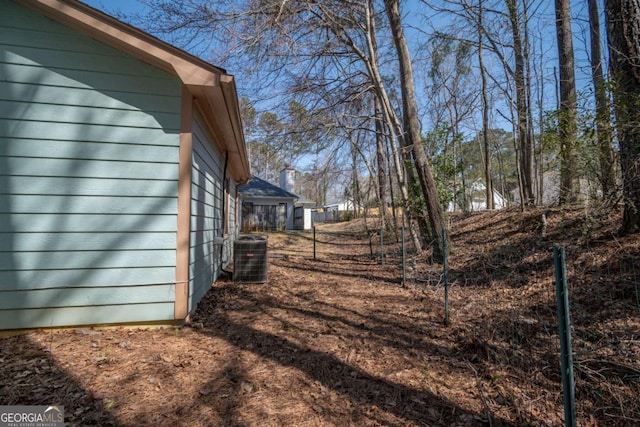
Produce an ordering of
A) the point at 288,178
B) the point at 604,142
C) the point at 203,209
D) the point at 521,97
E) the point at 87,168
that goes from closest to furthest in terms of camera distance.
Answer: the point at 604,142 < the point at 87,168 < the point at 203,209 < the point at 521,97 < the point at 288,178

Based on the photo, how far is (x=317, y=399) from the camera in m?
2.30

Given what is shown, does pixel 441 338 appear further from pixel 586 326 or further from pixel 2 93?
pixel 2 93

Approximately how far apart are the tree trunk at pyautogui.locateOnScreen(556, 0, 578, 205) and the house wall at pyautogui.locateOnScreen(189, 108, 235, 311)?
4.55 meters

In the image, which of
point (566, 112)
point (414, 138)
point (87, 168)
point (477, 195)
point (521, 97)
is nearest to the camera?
point (87, 168)

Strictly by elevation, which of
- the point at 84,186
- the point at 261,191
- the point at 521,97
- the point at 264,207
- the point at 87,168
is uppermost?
the point at 521,97

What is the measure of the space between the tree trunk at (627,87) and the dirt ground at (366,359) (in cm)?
55

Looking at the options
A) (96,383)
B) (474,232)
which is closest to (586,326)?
(96,383)

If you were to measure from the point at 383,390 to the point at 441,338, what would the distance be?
1.27 meters

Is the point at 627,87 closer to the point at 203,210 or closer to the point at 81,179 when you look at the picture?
the point at 203,210

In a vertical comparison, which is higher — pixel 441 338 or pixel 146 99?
pixel 146 99

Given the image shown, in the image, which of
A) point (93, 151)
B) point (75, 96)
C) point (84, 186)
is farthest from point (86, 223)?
point (75, 96)

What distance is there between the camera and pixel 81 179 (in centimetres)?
335

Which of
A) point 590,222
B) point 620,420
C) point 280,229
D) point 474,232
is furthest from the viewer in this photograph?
point 280,229

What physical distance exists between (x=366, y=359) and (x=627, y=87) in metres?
4.26
